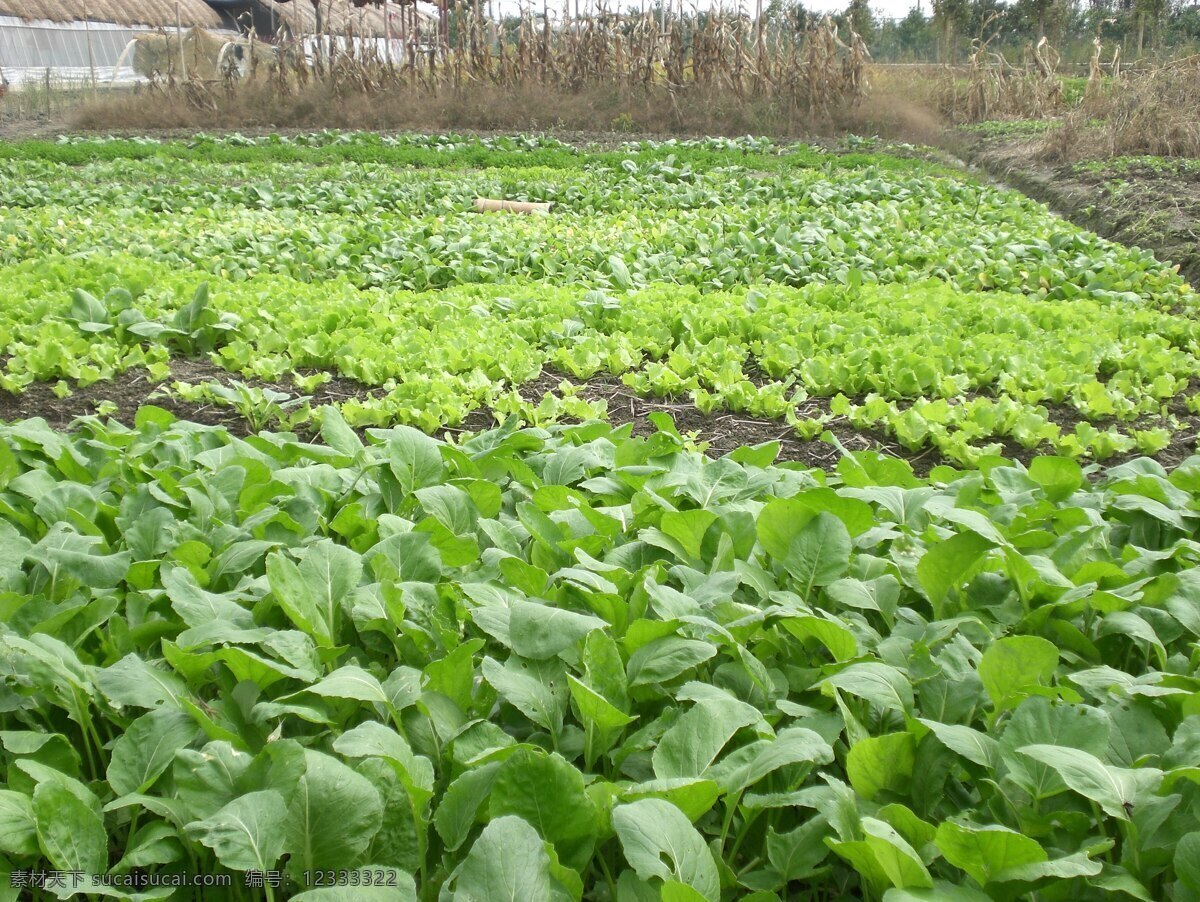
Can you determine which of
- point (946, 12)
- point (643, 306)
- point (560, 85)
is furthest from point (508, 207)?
point (946, 12)

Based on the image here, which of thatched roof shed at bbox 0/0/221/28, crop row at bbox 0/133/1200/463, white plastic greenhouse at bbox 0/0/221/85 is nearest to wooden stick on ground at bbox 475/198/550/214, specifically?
crop row at bbox 0/133/1200/463

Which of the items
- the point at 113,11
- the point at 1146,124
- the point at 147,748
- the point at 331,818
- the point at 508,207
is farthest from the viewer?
the point at 113,11

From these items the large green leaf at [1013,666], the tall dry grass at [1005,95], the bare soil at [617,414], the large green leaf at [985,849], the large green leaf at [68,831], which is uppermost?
the tall dry grass at [1005,95]

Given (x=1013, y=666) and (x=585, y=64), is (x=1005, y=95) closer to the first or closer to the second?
(x=585, y=64)

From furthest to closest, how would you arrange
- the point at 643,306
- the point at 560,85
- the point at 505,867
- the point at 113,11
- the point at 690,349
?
the point at 113,11, the point at 560,85, the point at 643,306, the point at 690,349, the point at 505,867

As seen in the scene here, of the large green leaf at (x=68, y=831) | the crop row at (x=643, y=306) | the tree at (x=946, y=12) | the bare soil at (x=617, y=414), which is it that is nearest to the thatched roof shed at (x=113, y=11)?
the tree at (x=946, y=12)

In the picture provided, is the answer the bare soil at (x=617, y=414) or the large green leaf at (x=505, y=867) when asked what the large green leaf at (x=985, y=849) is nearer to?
the large green leaf at (x=505, y=867)

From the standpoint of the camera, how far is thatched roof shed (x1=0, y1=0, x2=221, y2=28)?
104ft

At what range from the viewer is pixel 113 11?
37.1 metres

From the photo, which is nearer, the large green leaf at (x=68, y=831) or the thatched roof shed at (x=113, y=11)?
the large green leaf at (x=68, y=831)

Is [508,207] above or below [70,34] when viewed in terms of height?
below

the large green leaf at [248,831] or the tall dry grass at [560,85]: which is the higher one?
the tall dry grass at [560,85]

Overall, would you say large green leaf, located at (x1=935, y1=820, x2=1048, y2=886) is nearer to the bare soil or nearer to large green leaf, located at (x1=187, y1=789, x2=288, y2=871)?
large green leaf, located at (x1=187, y1=789, x2=288, y2=871)

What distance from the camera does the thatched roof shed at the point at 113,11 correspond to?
3166cm
